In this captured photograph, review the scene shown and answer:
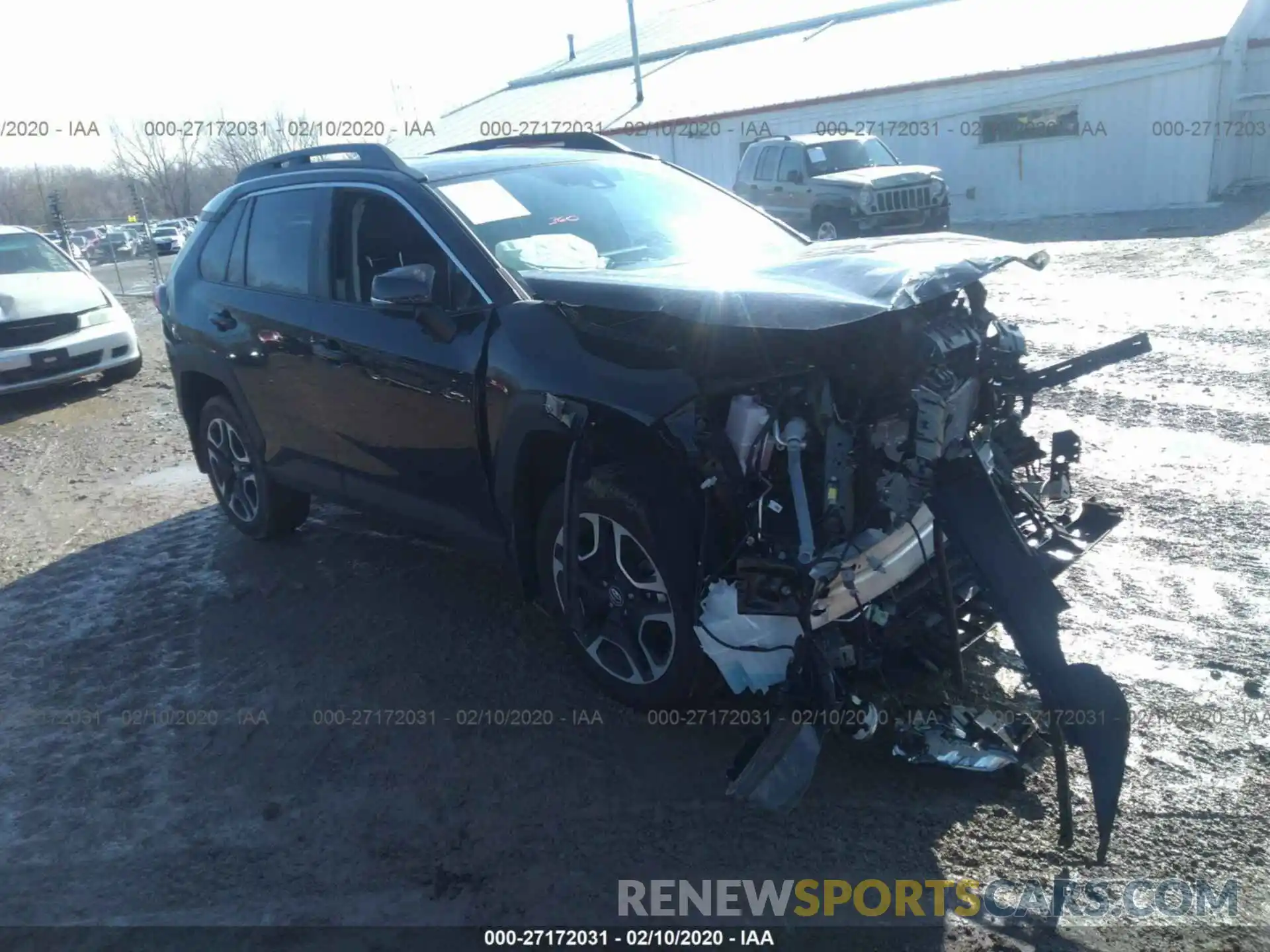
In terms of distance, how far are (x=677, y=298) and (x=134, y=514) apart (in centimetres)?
529

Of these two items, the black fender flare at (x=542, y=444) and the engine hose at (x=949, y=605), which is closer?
the engine hose at (x=949, y=605)

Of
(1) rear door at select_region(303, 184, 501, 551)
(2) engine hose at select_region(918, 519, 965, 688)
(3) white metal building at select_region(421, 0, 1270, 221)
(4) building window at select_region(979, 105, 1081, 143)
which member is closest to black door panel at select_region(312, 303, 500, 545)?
(1) rear door at select_region(303, 184, 501, 551)

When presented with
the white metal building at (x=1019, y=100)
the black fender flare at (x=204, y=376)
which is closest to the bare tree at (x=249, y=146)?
the white metal building at (x=1019, y=100)

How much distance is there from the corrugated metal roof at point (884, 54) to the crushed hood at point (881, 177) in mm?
6773

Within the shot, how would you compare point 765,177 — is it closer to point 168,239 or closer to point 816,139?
point 816,139

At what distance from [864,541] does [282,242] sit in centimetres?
348

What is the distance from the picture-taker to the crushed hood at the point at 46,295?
35.9 ft

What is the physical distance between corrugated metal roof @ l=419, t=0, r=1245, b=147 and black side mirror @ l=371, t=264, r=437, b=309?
70.1ft

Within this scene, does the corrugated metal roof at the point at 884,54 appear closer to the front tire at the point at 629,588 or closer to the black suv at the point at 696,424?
the black suv at the point at 696,424

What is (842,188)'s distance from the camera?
17000mm

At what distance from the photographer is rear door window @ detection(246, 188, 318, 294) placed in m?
5.08

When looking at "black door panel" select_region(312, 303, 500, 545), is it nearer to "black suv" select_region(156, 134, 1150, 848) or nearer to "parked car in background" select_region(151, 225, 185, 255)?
"black suv" select_region(156, 134, 1150, 848)

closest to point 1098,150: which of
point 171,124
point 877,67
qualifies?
point 877,67

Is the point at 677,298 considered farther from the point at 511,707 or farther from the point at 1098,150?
the point at 1098,150
